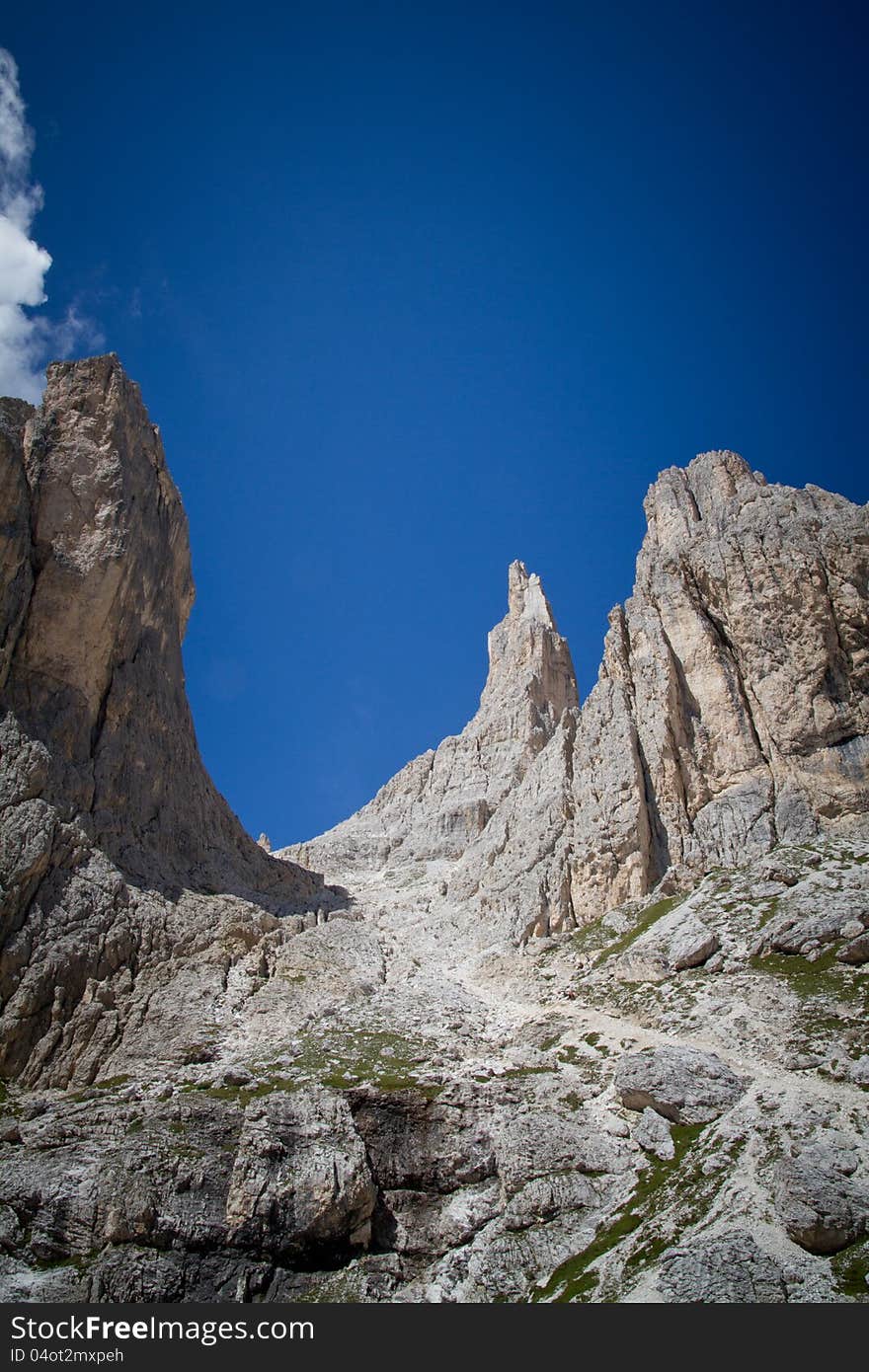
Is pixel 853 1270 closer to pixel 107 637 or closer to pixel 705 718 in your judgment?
pixel 705 718

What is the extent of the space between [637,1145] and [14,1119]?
108 ft

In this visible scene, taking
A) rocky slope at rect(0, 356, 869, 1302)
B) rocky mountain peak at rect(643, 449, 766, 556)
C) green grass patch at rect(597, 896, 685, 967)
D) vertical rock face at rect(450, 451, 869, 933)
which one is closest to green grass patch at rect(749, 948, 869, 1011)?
rocky slope at rect(0, 356, 869, 1302)

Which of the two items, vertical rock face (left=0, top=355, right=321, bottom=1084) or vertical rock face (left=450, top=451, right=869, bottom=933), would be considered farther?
vertical rock face (left=450, top=451, right=869, bottom=933)

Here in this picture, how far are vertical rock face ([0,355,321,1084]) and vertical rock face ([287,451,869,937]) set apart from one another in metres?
28.3

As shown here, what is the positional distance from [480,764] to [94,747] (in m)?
74.9

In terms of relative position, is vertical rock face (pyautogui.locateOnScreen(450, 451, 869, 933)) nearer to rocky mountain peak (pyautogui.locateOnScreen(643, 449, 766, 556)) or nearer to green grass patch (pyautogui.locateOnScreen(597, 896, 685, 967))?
green grass patch (pyautogui.locateOnScreen(597, 896, 685, 967))

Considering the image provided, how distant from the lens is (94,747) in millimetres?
70938

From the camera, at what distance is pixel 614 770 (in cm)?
7625

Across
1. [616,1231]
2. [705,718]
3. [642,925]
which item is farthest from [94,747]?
[616,1231]

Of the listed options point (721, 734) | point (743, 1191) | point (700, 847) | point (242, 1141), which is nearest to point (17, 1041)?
point (242, 1141)

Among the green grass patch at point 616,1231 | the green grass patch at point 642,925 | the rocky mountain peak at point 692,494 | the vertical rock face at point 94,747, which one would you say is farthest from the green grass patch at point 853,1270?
the rocky mountain peak at point 692,494

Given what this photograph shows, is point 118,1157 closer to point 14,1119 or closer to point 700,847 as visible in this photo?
point 14,1119

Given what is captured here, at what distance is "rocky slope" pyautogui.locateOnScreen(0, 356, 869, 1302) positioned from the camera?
117ft

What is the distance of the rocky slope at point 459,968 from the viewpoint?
1399 inches
